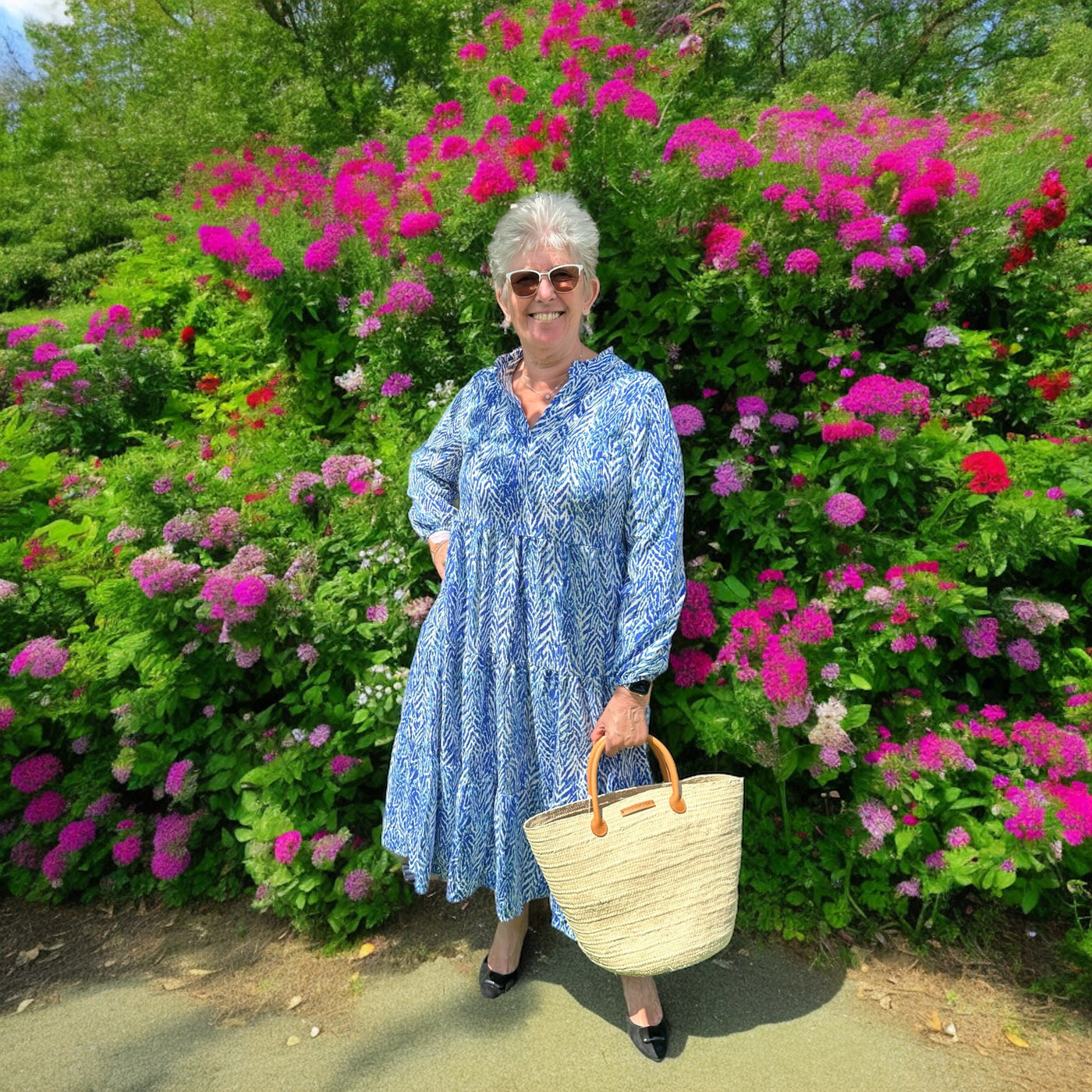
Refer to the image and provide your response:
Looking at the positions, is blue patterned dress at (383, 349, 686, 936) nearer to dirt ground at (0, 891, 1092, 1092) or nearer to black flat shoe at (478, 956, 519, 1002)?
black flat shoe at (478, 956, 519, 1002)

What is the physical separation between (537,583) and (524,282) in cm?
70

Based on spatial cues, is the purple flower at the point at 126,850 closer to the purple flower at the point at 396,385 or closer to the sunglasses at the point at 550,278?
the purple flower at the point at 396,385

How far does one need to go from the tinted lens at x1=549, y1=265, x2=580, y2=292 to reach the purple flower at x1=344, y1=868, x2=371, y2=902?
1.85m

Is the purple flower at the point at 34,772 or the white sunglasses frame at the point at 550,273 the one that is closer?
the white sunglasses frame at the point at 550,273

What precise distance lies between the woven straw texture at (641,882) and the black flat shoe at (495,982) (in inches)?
27.2

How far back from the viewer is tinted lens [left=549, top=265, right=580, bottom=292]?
1.48 meters

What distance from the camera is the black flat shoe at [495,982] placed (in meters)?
1.95

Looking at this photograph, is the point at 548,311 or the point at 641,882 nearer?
the point at 641,882

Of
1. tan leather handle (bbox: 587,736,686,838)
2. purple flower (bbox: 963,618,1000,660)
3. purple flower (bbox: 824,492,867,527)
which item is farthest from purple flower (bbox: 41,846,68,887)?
purple flower (bbox: 963,618,1000,660)

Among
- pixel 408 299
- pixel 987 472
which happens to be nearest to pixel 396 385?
pixel 408 299

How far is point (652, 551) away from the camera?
1452mm

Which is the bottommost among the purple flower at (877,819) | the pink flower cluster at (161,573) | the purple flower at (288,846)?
the purple flower at (877,819)

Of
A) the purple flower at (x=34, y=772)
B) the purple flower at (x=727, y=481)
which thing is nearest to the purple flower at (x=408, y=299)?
the purple flower at (x=727, y=481)

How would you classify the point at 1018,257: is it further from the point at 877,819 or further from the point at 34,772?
the point at 34,772
